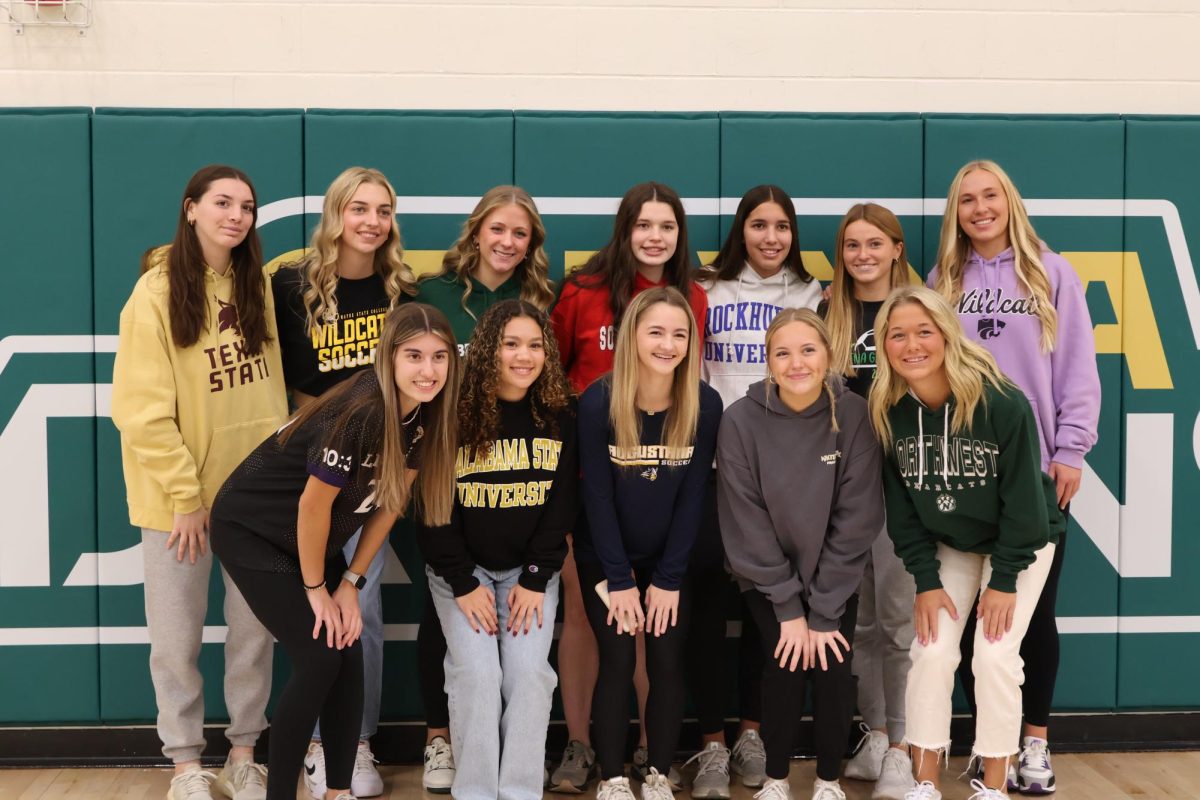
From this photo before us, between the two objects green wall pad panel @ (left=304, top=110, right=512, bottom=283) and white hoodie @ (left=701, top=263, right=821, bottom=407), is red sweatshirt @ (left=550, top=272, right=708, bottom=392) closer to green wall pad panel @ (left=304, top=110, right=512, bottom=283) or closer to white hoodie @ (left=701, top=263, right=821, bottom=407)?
white hoodie @ (left=701, top=263, right=821, bottom=407)

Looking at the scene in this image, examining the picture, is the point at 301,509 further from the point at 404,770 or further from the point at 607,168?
the point at 607,168

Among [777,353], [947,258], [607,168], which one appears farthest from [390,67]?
[947,258]

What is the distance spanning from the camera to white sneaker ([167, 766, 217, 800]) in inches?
107

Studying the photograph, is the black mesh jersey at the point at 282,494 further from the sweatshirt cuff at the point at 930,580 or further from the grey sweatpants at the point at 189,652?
the sweatshirt cuff at the point at 930,580

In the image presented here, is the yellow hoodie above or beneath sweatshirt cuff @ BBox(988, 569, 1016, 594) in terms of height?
above

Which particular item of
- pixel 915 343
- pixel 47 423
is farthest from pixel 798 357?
pixel 47 423

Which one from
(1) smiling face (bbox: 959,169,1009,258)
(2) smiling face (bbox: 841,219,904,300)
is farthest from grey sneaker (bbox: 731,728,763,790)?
(1) smiling face (bbox: 959,169,1009,258)

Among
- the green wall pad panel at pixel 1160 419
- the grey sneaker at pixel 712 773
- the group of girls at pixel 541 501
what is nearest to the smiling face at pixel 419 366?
the group of girls at pixel 541 501

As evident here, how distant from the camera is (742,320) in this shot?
119 inches

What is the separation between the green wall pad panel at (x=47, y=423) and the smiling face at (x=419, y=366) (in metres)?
1.17

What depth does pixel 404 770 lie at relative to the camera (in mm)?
3062

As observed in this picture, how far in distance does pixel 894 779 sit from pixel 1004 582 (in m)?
0.65

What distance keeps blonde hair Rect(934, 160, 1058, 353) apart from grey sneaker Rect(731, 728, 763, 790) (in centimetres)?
133

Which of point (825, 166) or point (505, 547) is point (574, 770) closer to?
point (505, 547)
